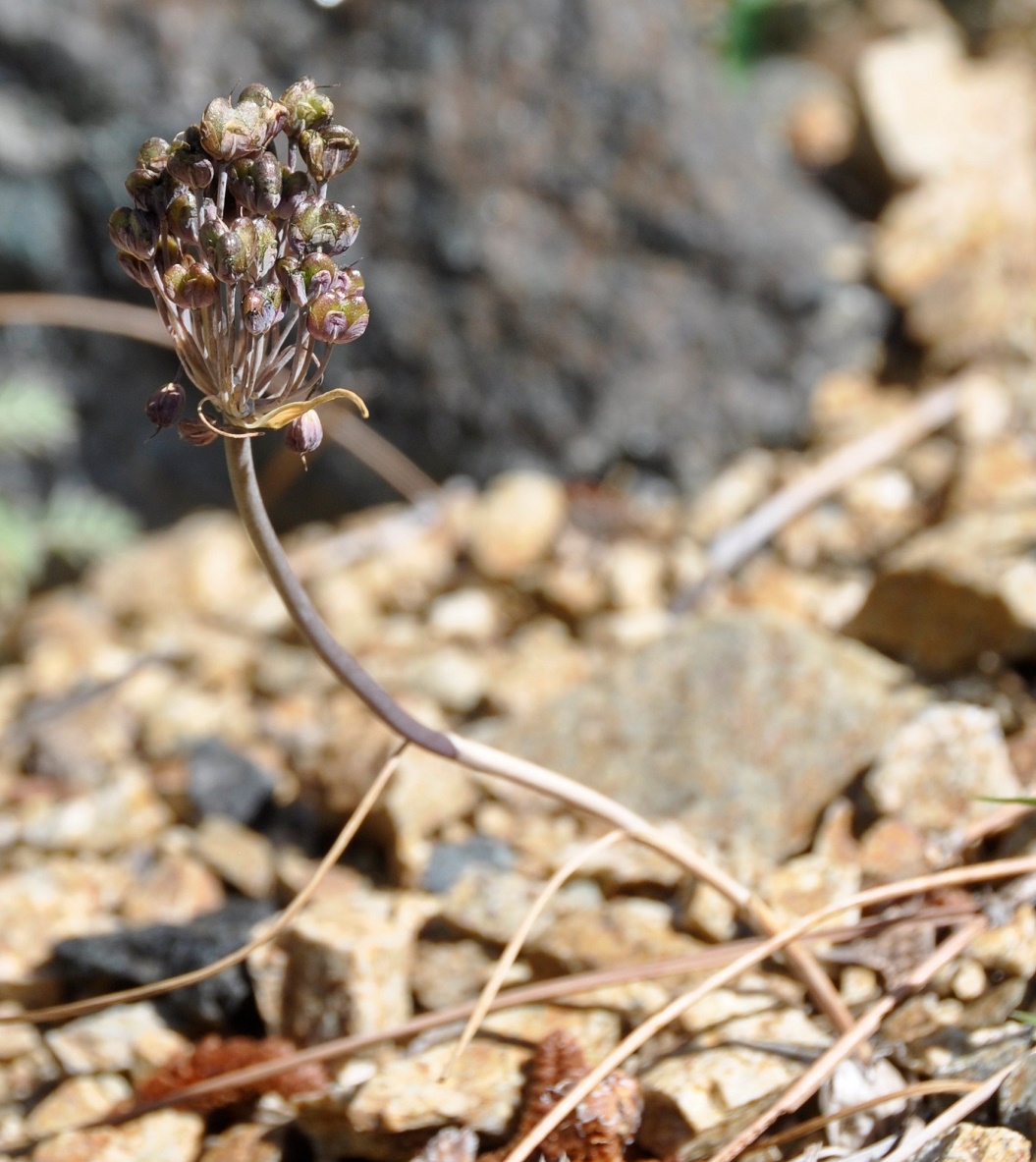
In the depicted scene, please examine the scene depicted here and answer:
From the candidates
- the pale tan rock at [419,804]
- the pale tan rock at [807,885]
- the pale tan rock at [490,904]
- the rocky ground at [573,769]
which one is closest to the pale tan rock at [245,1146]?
the rocky ground at [573,769]

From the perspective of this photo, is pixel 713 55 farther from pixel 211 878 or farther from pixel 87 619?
pixel 211 878

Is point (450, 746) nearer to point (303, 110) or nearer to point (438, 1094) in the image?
point (438, 1094)

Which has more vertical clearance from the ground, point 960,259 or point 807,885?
point 960,259

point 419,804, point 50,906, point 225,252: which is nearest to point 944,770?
point 419,804

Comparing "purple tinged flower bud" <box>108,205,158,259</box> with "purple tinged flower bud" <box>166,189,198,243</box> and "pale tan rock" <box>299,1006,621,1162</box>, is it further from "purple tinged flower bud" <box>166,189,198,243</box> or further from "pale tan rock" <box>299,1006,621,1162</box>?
"pale tan rock" <box>299,1006,621,1162</box>

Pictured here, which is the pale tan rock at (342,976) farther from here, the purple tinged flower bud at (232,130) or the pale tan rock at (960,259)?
the pale tan rock at (960,259)

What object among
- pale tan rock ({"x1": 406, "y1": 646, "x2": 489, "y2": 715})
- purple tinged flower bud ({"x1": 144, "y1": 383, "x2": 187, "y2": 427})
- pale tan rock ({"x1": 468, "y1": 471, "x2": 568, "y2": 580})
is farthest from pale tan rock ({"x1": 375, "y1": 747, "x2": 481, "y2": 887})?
purple tinged flower bud ({"x1": 144, "y1": 383, "x2": 187, "y2": 427})
